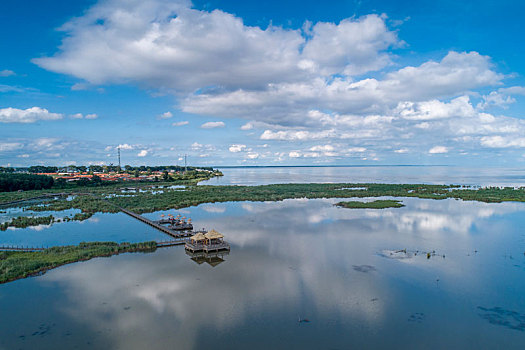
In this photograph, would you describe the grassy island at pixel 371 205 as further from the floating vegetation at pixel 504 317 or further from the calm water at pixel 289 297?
the floating vegetation at pixel 504 317

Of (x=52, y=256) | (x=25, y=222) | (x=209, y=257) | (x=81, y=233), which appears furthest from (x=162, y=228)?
(x=25, y=222)

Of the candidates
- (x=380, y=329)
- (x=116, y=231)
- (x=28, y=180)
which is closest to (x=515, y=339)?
(x=380, y=329)

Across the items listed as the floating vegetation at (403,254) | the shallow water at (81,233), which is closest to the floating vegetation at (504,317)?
the floating vegetation at (403,254)

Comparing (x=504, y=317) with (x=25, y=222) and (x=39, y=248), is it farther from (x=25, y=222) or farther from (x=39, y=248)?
(x=25, y=222)

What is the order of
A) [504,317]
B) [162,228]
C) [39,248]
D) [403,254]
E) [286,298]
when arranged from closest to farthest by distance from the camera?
[504,317] < [286,298] < [403,254] < [39,248] < [162,228]

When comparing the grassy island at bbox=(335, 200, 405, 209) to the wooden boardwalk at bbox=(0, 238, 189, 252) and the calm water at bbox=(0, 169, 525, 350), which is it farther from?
the wooden boardwalk at bbox=(0, 238, 189, 252)

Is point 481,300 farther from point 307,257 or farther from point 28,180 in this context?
point 28,180

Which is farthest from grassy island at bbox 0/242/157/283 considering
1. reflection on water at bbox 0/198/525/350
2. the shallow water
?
the shallow water
